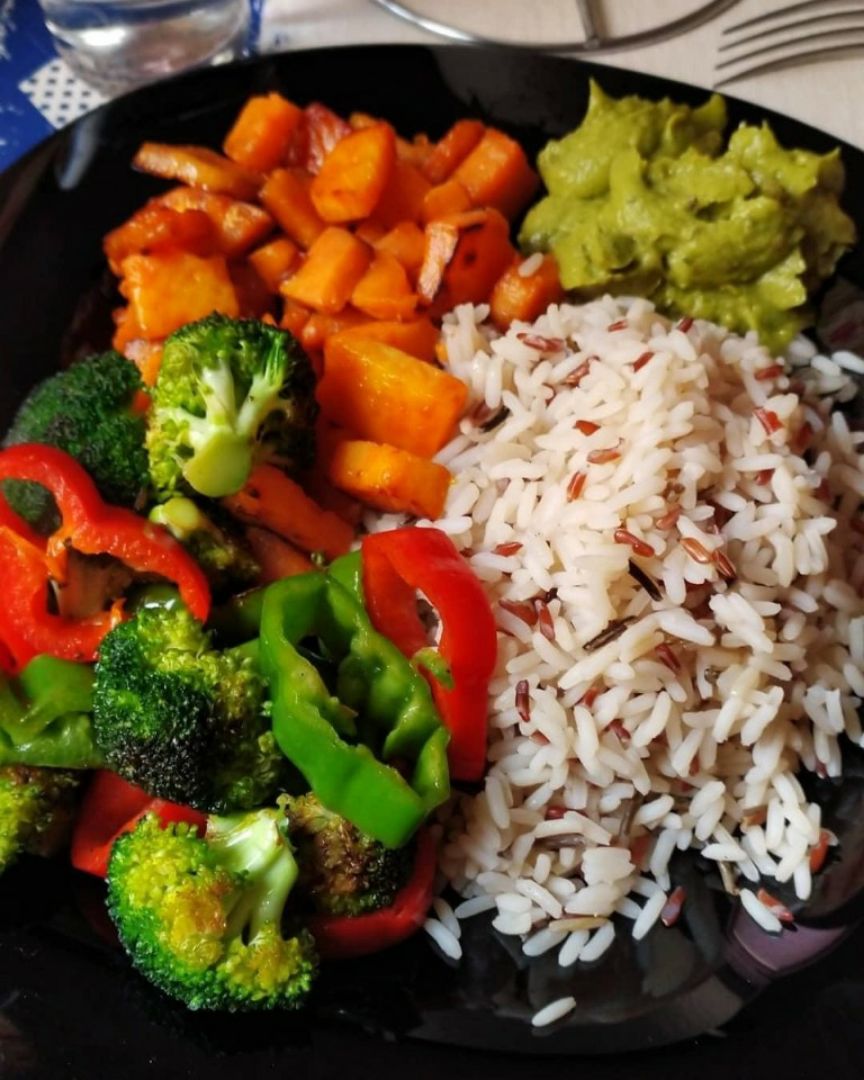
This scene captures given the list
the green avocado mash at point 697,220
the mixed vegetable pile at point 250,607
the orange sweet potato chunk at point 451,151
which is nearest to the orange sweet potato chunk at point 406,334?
the mixed vegetable pile at point 250,607

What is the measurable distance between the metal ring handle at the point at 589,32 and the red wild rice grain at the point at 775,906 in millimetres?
2713

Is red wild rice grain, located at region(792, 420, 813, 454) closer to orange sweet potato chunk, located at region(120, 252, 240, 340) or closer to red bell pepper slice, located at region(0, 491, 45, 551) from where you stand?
orange sweet potato chunk, located at region(120, 252, 240, 340)

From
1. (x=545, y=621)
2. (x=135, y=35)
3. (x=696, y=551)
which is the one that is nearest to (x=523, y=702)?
(x=545, y=621)

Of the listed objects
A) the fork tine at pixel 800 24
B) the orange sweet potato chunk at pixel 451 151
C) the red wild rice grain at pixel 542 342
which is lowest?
the red wild rice grain at pixel 542 342

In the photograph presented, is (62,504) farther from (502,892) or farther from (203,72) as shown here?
(203,72)

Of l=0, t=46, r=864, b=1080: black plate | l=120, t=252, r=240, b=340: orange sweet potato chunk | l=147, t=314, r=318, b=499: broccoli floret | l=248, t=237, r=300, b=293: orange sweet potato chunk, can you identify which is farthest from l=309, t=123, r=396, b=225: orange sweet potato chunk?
l=0, t=46, r=864, b=1080: black plate

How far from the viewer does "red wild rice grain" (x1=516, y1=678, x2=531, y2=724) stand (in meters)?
2.01

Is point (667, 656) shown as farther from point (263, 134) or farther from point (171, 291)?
point (263, 134)

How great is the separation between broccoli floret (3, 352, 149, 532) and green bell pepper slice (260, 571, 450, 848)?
1.44 ft

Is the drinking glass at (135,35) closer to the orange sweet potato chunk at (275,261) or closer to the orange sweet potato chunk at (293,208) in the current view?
the orange sweet potato chunk at (293,208)

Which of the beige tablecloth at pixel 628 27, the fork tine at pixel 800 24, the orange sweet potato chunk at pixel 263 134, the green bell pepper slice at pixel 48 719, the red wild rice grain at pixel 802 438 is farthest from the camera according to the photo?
the fork tine at pixel 800 24

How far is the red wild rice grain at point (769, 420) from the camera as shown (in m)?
2.22

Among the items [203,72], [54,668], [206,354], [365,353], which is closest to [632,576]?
[365,353]

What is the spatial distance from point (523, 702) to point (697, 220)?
1240 mm
